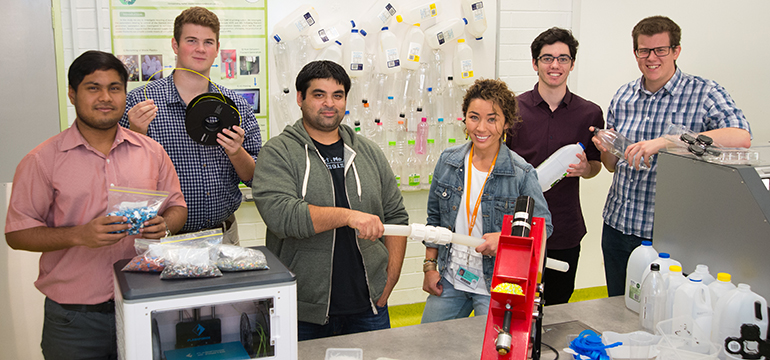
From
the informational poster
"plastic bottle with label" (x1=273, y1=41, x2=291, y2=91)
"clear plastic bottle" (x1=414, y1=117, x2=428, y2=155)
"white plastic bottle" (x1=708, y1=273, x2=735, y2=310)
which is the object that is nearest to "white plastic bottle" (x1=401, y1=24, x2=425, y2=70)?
"clear plastic bottle" (x1=414, y1=117, x2=428, y2=155)

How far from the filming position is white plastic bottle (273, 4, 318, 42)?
143 inches

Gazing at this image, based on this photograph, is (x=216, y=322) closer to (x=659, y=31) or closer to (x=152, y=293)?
(x=152, y=293)

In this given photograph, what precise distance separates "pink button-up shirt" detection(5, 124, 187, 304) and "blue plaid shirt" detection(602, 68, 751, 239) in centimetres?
222

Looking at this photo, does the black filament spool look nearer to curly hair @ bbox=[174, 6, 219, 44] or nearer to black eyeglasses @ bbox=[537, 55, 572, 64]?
curly hair @ bbox=[174, 6, 219, 44]

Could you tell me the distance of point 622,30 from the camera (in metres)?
4.35

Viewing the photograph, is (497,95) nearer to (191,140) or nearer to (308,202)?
(308,202)

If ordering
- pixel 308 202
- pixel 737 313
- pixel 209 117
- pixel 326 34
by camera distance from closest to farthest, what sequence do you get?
pixel 737 313 → pixel 308 202 → pixel 209 117 → pixel 326 34

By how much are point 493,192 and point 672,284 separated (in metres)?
0.73

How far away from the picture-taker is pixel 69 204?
77.9 inches

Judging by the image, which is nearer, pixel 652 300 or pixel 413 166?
pixel 652 300

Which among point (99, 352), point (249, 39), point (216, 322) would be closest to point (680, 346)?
point (216, 322)

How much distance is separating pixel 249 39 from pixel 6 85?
1.37 meters

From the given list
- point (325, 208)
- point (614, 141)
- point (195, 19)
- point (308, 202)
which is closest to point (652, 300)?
point (614, 141)

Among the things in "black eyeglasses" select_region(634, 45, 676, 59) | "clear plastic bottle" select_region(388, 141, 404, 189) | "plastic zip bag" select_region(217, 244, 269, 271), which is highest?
"black eyeglasses" select_region(634, 45, 676, 59)
